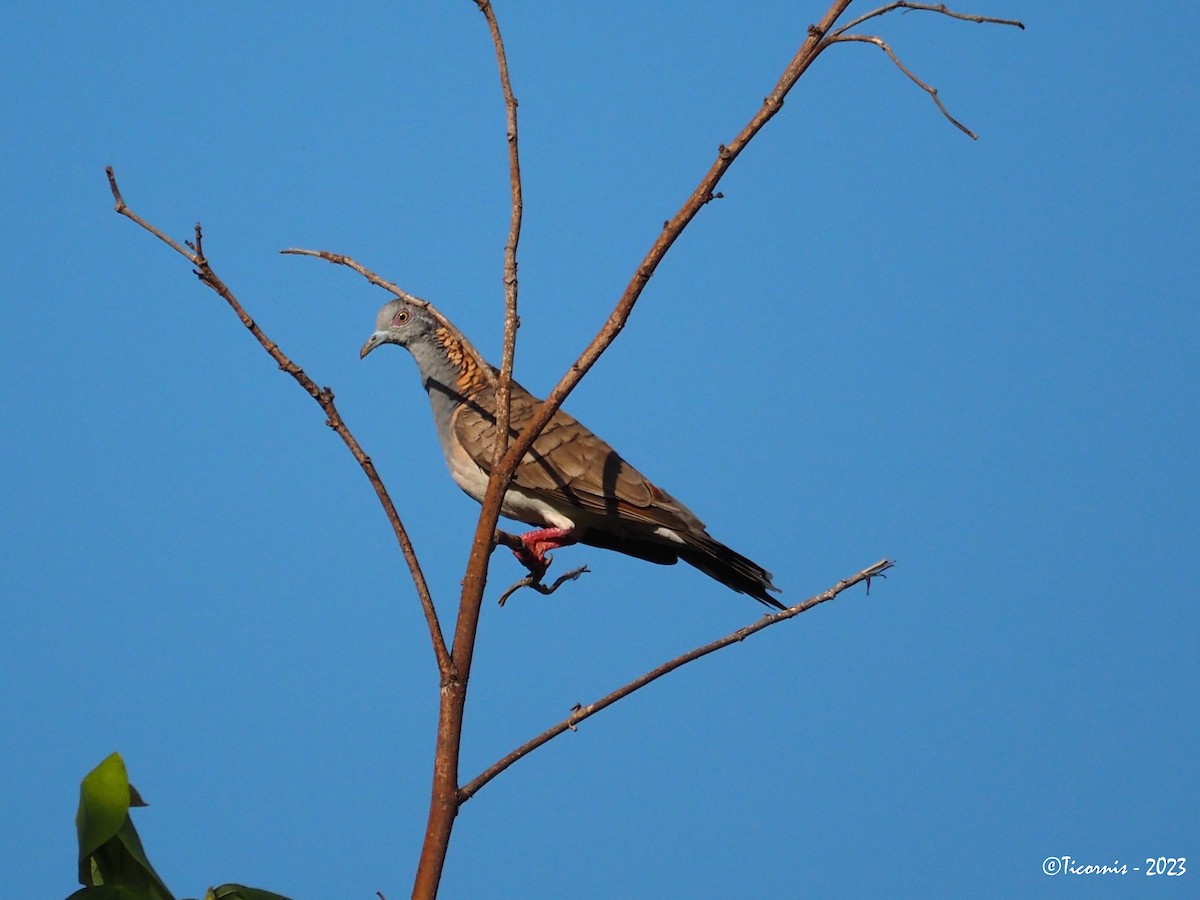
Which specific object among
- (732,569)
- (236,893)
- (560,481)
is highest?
(560,481)

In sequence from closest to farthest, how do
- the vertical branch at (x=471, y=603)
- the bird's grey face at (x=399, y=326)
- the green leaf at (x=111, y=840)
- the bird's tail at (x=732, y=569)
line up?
the green leaf at (x=111, y=840)
the vertical branch at (x=471, y=603)
the bird's tail at (x=732, y=569)
the bird's grey face at (x=399, y=326)

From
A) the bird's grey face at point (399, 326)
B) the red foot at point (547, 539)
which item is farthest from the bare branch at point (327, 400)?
the bird's grey face at point (399, 326)

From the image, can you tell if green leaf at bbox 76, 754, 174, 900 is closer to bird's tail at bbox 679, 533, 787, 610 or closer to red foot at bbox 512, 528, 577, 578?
red foot at bbox 512, 528, 577, 578

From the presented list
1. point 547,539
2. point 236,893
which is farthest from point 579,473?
point 236,893

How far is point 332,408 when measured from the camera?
2689 millimetres

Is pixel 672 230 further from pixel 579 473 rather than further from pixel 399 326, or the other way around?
pixel 399 326

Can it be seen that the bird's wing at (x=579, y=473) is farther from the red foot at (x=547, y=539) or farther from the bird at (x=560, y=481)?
the red foot at (x=547, y=539)

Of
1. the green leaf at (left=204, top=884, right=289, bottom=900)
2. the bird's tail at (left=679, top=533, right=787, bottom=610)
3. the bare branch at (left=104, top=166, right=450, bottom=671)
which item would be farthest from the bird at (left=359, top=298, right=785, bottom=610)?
the green leaf at (left=204, top=884, right=289, bottom=900)

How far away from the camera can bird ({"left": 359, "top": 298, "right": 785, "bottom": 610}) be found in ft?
17.7

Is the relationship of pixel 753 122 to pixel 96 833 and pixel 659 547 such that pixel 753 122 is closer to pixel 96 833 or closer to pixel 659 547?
pixel 96 833

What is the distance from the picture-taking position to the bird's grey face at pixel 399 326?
632 centimetres

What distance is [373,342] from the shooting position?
21.0ft

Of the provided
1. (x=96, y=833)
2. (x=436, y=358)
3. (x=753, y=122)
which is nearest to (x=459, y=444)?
(x=436, y=358)

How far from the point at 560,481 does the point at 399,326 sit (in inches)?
57.6
